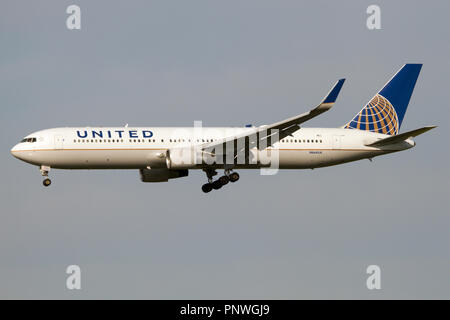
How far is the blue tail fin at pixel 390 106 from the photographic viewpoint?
7462 cm

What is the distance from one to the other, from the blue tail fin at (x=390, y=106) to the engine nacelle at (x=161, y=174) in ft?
44.1

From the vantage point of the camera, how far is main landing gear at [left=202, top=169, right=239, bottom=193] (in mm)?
68000

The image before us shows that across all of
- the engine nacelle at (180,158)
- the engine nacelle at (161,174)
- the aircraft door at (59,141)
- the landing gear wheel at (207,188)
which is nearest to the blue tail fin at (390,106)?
the landing gear wheel at (207,188)

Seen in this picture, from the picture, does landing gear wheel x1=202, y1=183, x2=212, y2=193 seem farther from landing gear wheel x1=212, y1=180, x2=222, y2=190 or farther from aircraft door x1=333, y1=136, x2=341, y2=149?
aircraft door x1=333, y1=136, x2=341, y2=149

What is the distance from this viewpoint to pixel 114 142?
2616 inches

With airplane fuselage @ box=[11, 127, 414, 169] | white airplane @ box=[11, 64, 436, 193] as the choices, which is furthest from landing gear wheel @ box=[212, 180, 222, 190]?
airplane fuselage @ box=[11, 127, 414, 169]

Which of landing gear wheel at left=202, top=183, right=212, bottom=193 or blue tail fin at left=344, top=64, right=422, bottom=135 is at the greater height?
blue tail fin at left=344, top=64, right=422, bottom=135

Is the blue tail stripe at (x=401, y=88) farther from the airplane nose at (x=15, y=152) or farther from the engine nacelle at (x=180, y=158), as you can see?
the airplane nose at (x=15, y=152)
